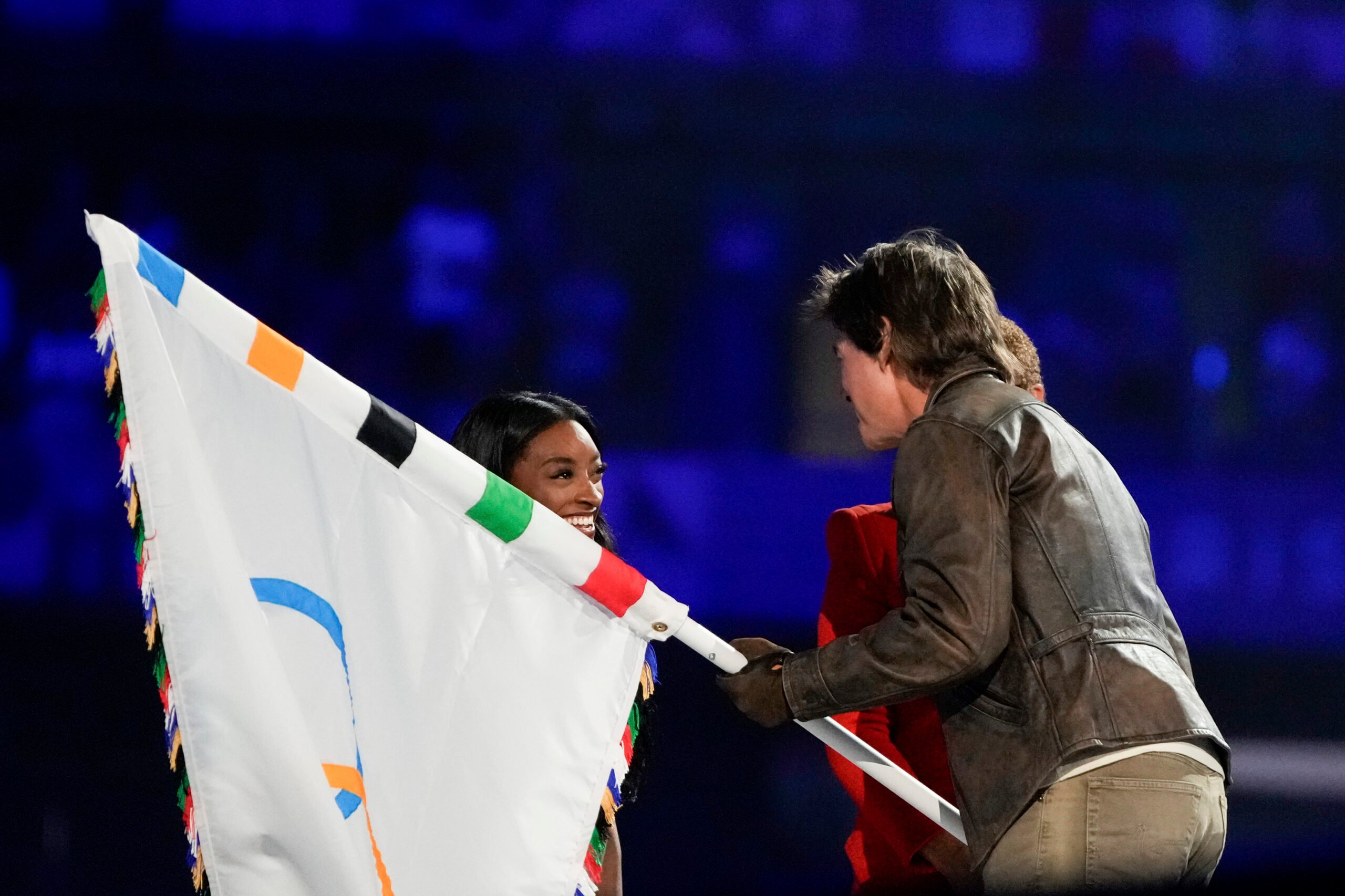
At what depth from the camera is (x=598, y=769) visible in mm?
1750

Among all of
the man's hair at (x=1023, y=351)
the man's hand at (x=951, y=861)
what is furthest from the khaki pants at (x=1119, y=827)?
the man's hair at (x=1023, y=351)

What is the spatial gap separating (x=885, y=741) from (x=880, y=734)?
13 mm

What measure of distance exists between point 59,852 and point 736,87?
9.86 ft

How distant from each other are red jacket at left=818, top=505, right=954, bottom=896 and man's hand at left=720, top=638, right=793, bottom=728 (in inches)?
8.8

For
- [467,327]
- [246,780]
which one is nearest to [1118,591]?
[246,780]

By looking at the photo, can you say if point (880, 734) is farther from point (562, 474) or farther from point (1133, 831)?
point (562, 474)

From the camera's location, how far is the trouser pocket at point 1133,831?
1.56m

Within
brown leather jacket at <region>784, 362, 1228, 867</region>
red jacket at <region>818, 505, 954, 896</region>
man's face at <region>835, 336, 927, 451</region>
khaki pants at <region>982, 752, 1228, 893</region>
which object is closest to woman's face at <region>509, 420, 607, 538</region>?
red jacket at <region>818, 505, 954, 896</region>

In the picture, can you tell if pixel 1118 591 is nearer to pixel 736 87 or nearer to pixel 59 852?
pixel 59 852

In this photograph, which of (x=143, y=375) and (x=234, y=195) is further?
(x=234, y=195)

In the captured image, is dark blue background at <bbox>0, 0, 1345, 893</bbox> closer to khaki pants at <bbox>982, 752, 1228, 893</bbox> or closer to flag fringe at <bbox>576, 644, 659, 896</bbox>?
flag fringe at <bbox>576, 644, 659, 896</bbox>

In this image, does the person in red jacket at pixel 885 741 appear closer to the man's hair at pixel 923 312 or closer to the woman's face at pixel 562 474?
the man's hair at pixel 923 312

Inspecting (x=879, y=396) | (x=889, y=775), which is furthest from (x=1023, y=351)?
(x=889, y=775)

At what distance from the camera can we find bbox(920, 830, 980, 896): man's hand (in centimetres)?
200
